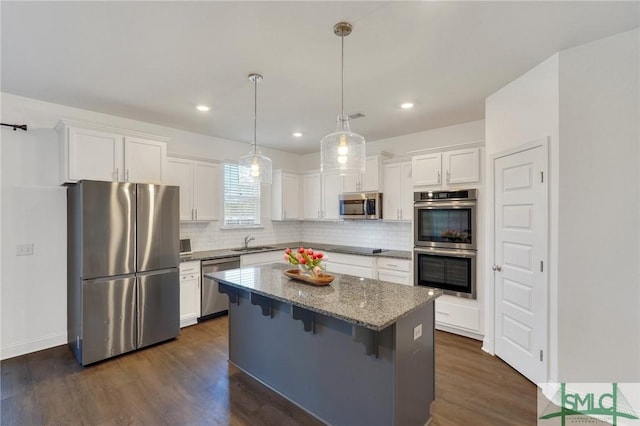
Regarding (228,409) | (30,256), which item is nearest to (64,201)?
(30,256)

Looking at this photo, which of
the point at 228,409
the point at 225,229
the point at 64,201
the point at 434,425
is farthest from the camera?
the point at 225,229

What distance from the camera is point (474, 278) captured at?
356cm

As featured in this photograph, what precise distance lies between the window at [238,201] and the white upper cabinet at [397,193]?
211 cm

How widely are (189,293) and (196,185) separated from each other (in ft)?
5.27

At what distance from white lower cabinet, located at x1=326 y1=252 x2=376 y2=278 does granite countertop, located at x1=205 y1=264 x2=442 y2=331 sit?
1746mm

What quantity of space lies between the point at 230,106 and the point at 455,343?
12.7ft

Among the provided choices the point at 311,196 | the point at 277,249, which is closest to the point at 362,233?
the point at 311,196

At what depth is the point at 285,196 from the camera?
565cm

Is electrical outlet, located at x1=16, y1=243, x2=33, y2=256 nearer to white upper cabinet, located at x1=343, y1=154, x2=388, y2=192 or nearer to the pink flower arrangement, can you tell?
the pink flower arrangement

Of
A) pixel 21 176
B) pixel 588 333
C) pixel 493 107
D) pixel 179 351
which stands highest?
pixel 493 107

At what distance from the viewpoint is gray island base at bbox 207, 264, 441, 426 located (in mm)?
1843

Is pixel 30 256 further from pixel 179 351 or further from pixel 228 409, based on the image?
pixel 228 409

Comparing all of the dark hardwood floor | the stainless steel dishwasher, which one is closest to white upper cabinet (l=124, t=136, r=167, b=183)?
the stainless steel dishwasher

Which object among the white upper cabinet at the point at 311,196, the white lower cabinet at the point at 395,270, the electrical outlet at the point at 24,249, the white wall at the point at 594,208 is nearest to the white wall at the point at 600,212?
the white wall at the point at 594,208
